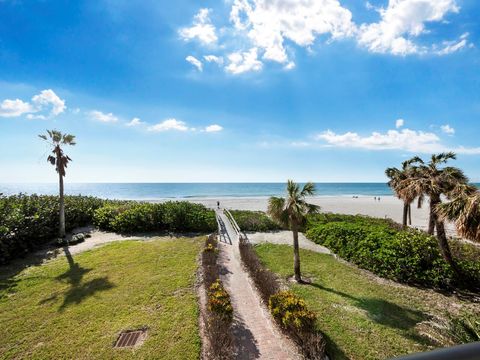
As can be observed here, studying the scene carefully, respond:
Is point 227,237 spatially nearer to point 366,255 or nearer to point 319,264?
point 319,264

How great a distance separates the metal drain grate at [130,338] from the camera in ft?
29.1

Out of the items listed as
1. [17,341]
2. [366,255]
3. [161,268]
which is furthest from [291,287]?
[17,341]

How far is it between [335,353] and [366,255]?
9.79 m

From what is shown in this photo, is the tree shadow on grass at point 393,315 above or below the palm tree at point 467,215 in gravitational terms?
below

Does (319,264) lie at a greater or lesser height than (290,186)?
lesser

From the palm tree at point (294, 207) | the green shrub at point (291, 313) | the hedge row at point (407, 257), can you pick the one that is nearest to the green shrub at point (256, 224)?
the hedge row at point (407, 257)

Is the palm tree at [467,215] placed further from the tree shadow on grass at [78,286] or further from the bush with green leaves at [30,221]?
the bush with green leaves at [30,221]

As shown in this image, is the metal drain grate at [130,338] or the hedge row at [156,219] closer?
the metal drain grate at [130,338]

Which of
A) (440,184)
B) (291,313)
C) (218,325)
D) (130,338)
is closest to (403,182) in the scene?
(440,184)

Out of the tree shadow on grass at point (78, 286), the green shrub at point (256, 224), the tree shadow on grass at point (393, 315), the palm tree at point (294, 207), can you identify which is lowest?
the tree shadow on grass at point (393, 315)

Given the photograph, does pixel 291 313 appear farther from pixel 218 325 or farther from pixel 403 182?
pixel 403 182

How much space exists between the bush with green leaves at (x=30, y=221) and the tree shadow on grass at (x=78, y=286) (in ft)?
17.6

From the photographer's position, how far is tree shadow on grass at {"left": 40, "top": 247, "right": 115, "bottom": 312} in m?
12.1

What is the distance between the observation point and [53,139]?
22.0 metres
